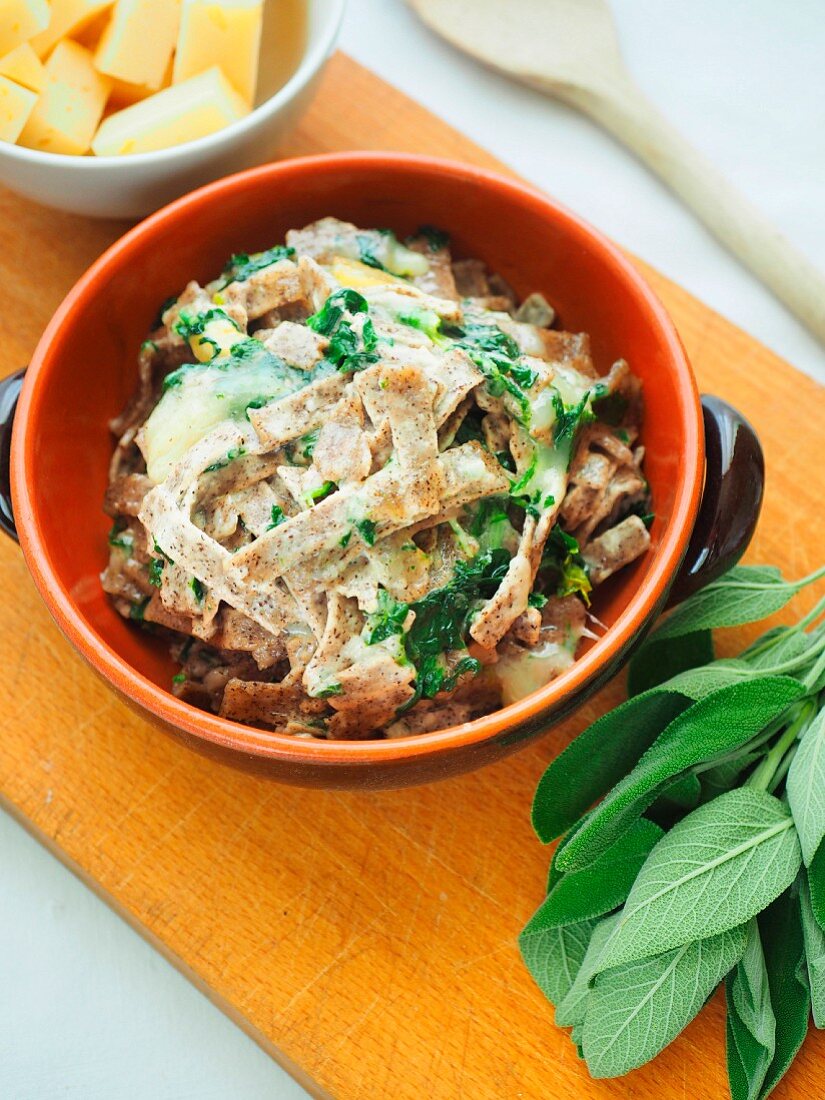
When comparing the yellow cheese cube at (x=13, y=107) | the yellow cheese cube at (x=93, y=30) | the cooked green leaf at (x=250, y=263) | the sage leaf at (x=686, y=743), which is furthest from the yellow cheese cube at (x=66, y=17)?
the sage leaf at (x=686, y=743)

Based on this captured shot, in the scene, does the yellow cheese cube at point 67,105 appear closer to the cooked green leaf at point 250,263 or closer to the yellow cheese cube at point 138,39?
the yellow cheese cube at point 138,39

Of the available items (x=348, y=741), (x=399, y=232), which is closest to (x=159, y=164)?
(x=399, y=232)

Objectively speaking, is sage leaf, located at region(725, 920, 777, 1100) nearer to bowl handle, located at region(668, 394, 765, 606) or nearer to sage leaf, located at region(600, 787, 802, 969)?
sage leaf, located at region(600, 787, 802, 969)

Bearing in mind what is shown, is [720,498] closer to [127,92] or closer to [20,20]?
[127,92]

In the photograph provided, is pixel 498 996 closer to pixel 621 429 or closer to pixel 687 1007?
pixel 687 1007

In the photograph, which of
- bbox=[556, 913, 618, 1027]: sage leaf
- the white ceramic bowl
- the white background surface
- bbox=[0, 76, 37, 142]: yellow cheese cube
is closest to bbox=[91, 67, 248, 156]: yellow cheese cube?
the white ceramic bowl

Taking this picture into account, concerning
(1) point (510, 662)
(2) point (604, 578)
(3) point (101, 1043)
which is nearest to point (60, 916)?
(3) point (101, 1043)
